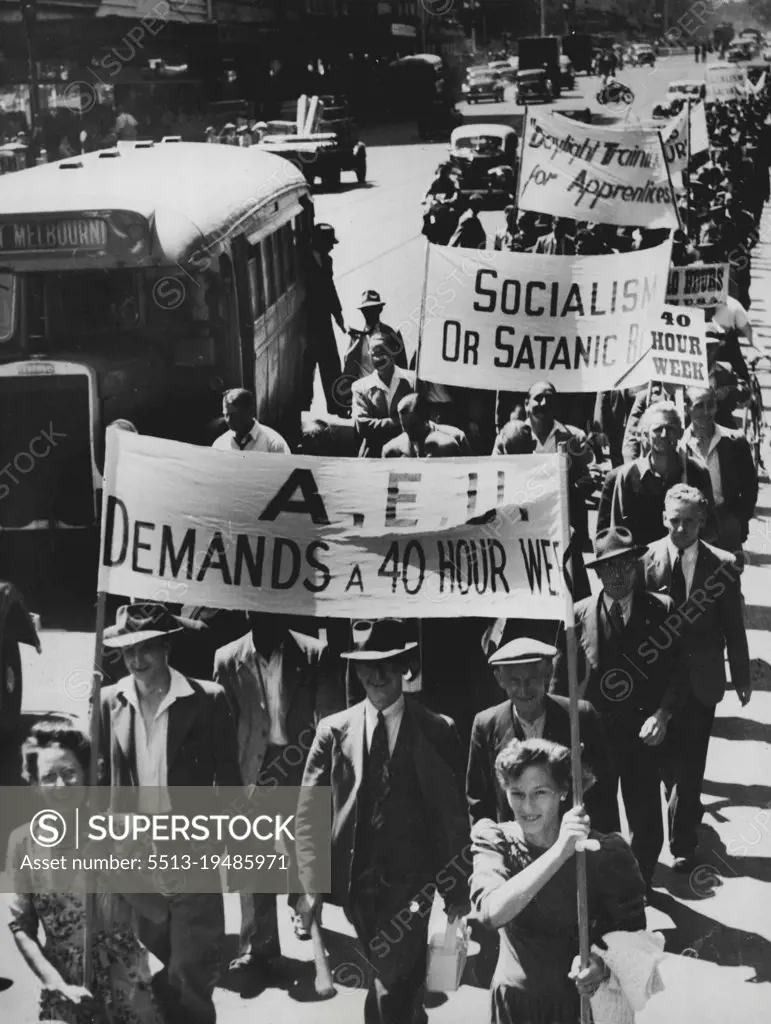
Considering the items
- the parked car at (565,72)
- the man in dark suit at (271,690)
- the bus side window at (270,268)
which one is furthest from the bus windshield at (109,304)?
the parked car at (565,72)

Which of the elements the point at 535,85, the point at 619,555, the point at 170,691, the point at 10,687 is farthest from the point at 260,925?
the point at 535,85

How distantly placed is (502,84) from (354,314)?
2475 centimetres

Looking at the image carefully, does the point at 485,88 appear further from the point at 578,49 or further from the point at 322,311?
the point at 322,311

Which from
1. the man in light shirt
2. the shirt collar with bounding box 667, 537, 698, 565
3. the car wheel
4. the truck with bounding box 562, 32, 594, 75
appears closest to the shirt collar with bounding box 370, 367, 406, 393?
the man in light shirt

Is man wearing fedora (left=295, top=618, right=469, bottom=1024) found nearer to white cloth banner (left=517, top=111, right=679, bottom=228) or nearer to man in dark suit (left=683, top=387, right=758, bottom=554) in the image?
man in dark suit (left=683, top=387, right=758, bottom=554)

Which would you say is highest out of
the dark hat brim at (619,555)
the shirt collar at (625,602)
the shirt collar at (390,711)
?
the dark hat brim at (619,555)

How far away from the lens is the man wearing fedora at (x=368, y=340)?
11.4 m

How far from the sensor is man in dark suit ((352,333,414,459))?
952 cm

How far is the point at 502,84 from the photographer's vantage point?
43.5m

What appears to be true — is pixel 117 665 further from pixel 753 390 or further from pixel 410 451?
pixel 753 390

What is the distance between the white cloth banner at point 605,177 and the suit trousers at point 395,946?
745cm

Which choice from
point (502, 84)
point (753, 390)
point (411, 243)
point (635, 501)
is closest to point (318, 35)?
point (411, 243)

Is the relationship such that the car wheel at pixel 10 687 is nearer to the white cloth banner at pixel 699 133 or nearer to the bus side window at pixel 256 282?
the bus side window at pixel 256 282

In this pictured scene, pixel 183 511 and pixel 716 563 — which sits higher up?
pixel 183 511
